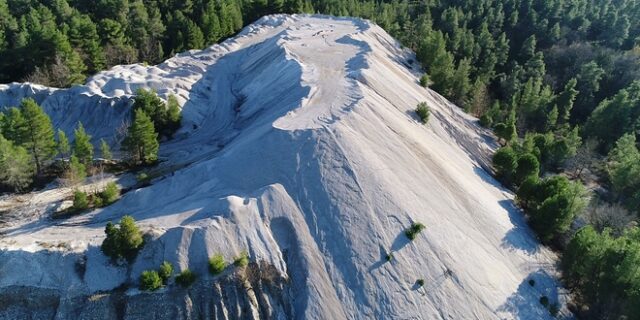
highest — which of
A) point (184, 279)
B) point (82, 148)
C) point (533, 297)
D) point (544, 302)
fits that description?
point (184, 279)

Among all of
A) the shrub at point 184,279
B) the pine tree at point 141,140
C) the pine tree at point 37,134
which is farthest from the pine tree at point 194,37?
the shrub at point 184,279

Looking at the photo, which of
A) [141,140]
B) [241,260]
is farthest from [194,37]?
[241,260]

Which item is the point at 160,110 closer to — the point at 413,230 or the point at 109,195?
the point at 109,195

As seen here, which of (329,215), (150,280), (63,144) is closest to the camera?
(150,280)

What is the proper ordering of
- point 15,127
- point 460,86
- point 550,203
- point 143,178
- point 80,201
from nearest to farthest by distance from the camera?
point 80,201 → point 550,203 → point 15,127 → point 143,178 → point 460,86

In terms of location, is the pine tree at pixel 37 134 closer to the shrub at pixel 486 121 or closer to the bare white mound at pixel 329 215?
the bare white mound at pixel 329 215

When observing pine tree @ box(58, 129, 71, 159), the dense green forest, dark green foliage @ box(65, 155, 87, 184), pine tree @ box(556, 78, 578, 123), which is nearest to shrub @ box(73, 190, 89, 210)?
dark green foliage @ box(65, 155, 87, 184)

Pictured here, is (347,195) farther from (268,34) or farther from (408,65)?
(268,34)

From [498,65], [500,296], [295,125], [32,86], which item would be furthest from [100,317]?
[498,65]
